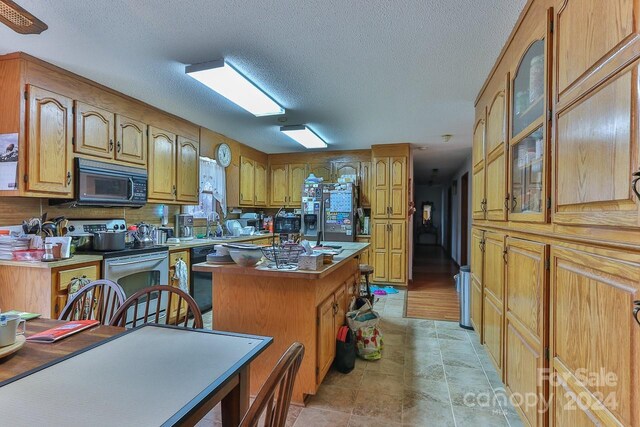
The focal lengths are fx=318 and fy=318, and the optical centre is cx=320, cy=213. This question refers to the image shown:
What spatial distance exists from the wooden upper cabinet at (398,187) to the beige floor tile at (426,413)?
11.1 feet

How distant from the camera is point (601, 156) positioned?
0.97 m

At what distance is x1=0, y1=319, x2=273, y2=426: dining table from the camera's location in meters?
0.70

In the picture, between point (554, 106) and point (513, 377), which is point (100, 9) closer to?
point (554, 106)

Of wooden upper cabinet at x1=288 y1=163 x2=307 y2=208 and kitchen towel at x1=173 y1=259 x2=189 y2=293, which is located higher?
wooden upper cabinet at x1=288 y1=163 x2=307 y2=208

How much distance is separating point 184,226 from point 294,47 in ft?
9.14

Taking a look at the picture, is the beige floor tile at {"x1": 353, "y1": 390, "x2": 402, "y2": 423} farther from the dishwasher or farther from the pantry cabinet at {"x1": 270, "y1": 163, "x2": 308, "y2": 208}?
the pantry cabinet at {"x1": 270, "y1": 163, "x2": 308, "y2": 208}

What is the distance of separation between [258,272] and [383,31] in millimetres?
1669

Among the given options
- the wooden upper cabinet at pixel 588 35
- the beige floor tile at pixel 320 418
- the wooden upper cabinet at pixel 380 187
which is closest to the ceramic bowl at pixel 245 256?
the beige floor tile at pixel 320 418

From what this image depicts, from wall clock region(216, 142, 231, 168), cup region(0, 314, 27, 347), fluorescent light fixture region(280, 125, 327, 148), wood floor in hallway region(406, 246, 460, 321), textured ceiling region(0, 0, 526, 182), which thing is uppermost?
textured ceiling region(0, 0, 526, 182)

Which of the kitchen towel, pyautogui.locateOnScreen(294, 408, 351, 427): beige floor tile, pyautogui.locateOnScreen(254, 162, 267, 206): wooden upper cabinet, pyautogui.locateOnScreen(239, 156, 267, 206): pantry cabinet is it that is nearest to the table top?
pyautogui.locateOnScreen(294, 408, 351, 427): beige floor tile

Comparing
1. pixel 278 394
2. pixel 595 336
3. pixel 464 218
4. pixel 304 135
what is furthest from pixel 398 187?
pixel 278 394

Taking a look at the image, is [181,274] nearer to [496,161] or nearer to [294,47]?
[294,47]

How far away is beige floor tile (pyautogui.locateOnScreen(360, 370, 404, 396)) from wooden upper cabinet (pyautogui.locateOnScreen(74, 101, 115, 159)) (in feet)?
9.58

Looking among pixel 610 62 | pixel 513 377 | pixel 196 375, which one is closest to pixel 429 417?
pixel 513 377
